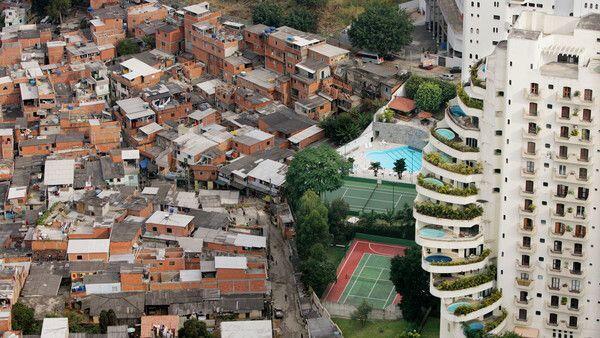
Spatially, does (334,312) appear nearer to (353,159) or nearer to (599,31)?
(353,159)

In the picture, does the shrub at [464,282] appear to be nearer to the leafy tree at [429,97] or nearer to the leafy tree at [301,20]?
the leafy tree at [429,97]

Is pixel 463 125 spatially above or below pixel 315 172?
above

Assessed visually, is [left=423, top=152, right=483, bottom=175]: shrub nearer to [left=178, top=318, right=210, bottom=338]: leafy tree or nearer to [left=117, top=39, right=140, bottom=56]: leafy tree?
[left=178, top=318, right=210, bottom=338]: leafy tree

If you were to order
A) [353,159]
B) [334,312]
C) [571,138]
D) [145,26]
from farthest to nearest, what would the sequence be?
[145,26], [353,159], [334,312], [571,138]

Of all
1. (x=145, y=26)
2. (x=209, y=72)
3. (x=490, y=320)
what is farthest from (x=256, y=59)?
(x=490, y=320)

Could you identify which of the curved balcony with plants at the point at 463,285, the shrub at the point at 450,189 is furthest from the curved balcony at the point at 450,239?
the shrub at the point at 450,189

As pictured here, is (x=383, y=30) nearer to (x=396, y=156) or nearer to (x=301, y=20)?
(x=301, y=20)

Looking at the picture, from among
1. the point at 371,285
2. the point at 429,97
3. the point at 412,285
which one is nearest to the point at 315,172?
the point at 371,285
